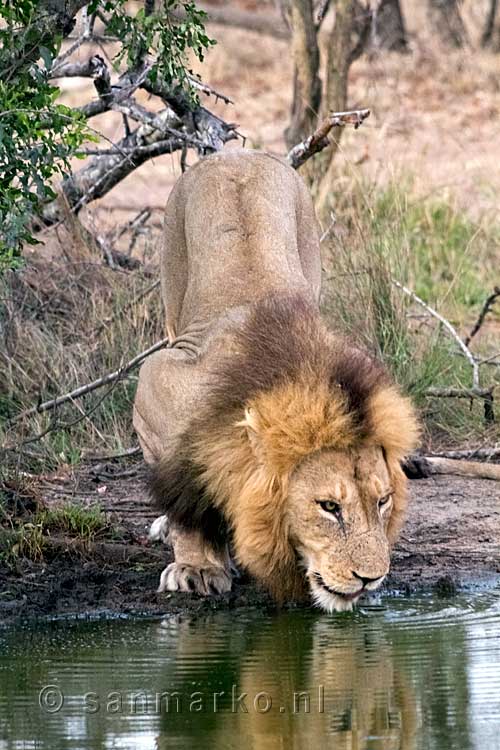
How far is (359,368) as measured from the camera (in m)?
4.68

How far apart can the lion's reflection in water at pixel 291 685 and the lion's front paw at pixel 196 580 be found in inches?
7.2

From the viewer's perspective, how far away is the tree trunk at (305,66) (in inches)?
388

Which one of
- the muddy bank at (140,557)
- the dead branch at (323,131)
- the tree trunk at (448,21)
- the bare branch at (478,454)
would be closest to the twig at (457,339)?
the bare branch at (478,454)

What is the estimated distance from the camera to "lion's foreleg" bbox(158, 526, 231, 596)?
5273mm

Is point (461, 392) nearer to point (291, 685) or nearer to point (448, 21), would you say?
point (291, 685)

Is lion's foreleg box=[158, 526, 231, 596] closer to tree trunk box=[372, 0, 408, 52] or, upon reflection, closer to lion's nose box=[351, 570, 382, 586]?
lion's nose box=[351, 570, 382, 586]

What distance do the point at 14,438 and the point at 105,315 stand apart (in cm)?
129

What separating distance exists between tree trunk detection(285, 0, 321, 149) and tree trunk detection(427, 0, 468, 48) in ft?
21.1

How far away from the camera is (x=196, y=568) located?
5312 millimetres

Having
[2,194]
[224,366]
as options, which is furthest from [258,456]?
[2,194]

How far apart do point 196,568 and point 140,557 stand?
1.49ft

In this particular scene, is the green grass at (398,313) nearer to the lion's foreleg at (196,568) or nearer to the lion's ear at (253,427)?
the lion's foreleg at (196,568)

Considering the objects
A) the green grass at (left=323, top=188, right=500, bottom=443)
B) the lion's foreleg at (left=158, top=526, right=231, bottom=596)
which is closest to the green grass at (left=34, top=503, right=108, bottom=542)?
the lion's foreleg at (left=158, top=526, right=231, bottom=596)

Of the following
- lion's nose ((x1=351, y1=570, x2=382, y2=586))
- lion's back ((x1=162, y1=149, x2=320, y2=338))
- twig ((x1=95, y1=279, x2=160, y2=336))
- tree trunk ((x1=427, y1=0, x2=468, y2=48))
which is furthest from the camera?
tree trunk ((x1=427, y1=0, x2=468, y2=48))
